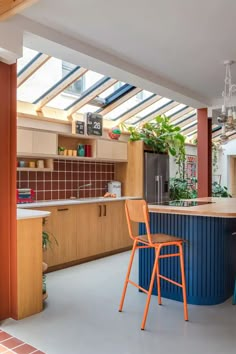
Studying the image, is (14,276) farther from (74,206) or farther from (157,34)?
(157,34)

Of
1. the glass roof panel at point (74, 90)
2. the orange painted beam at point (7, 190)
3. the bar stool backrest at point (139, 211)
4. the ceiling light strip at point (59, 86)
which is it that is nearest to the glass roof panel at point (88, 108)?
the glass roof panel at point (74, 90)

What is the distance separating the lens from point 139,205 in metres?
2.88

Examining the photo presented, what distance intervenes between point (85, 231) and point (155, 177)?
2.16 m

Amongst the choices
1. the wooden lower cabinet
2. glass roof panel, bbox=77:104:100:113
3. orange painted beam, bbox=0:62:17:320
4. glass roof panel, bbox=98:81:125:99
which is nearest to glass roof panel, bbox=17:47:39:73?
glass roof panel, bbox=77:104:100:113

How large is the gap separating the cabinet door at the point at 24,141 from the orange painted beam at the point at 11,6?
6.48 feet

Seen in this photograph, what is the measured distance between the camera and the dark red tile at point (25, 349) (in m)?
2.34

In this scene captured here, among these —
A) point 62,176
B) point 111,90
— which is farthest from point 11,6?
point 111,90

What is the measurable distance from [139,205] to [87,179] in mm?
3171

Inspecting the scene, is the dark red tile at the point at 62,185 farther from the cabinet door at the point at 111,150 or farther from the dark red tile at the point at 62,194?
the cabinet door at the point at 111,150

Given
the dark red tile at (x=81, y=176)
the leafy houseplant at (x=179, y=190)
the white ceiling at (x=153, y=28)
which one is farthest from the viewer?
the leafy houseplant at (x=179, y=190)

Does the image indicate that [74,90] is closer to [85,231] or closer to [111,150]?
[111,150]

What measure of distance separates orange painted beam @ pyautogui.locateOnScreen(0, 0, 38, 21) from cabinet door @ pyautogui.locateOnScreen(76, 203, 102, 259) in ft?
9.31

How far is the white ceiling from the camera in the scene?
106 inches

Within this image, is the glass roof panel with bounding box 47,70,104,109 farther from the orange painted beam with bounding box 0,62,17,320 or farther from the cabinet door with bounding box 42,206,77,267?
the orange painted beam with bounding box 0,62,17,320
